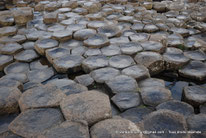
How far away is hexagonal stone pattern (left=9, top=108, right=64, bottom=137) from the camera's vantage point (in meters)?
1.55

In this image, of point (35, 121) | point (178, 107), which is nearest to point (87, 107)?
point (35, 121)

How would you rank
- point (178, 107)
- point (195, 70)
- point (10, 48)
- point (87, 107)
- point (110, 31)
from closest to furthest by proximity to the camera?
point (87, 107) < point (178, 107) < point (195, 70) < point (10, 48) < point (110, 31)

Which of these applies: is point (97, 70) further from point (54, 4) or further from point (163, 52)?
point (54, 4)

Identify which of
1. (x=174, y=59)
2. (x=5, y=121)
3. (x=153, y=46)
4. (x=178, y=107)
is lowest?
(x=5, y=121)

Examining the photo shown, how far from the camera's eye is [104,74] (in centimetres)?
255

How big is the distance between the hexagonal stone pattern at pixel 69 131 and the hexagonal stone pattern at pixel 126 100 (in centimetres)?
66

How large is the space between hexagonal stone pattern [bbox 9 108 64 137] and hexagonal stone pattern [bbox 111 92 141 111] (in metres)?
0.71

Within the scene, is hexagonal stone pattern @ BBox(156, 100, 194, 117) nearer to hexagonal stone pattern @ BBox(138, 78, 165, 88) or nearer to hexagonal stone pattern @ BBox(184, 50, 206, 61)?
hexagonal stone pattern @ BBox(138, 78, 165, 88)

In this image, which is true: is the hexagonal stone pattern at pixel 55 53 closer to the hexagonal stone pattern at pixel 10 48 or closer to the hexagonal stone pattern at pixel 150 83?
the hexagonal stone pattern at pixel 10 48

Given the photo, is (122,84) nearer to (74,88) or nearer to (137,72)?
(137,72)

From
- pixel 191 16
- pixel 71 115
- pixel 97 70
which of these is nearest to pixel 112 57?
pixel 97 70

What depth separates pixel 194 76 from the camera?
2609 mm

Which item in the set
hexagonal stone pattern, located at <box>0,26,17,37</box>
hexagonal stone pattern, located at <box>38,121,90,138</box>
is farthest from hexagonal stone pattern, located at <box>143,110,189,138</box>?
hexagonal stone pattern, located at <box>0,26,17,37</box>

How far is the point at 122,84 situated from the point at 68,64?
973 millimetres
